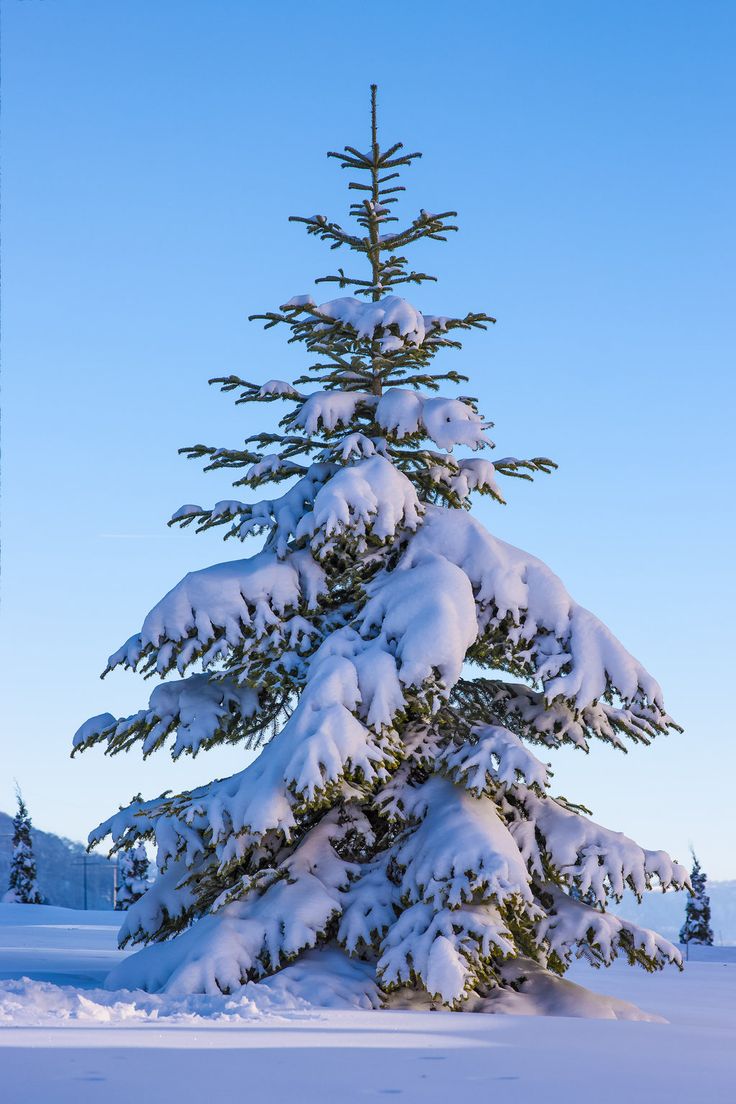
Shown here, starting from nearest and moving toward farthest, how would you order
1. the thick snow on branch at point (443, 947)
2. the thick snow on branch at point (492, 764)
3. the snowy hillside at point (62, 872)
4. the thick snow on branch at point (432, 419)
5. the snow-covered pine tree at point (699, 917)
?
1. the thick snow on branch at point (443, 947)
2. the thick snow on branch at point (492, 764)
3. the thick snow on branch at point (432, 419)
4. the snow-covered pine tree at point (699, 917)
5. the snowy hillside at point (62, 872)

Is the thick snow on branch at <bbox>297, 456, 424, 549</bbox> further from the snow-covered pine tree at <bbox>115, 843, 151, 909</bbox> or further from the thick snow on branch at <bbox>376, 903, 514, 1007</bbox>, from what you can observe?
the snow-covered pine tree at <bbox>115, 843, 151, 909</bbox>

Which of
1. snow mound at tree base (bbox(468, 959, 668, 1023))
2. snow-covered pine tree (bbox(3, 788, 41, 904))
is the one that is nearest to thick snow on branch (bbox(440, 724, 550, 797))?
Answer: snow mound at tree base (bbox(468, 959, 668, 1023))

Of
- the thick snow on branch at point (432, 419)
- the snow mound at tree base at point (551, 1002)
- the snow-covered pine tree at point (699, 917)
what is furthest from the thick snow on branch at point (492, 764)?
the snow-covered pine tree at point (699, 917)

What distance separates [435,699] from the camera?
11.1 metres

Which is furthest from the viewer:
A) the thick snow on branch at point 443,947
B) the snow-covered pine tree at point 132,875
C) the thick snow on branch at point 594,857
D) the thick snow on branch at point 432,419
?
the snow-covered pine tree at point 132,875

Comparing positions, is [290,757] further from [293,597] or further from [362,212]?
[362,212]

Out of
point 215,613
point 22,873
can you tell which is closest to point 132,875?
point 22,873

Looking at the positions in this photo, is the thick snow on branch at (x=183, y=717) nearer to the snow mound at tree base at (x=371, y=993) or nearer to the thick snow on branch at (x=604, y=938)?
the snow mound at tree base at (x=371, y=993)

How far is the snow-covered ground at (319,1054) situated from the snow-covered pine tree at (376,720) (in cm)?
129

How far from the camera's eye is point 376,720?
10.7 metres

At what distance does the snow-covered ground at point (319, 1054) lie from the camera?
192 inches

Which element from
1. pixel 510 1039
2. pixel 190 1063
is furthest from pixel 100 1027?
pixel 510 1039

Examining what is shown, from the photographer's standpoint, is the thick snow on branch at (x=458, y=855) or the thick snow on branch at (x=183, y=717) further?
the thick snow on branch at (x=183, y=717)

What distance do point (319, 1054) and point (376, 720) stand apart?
4961 mm
